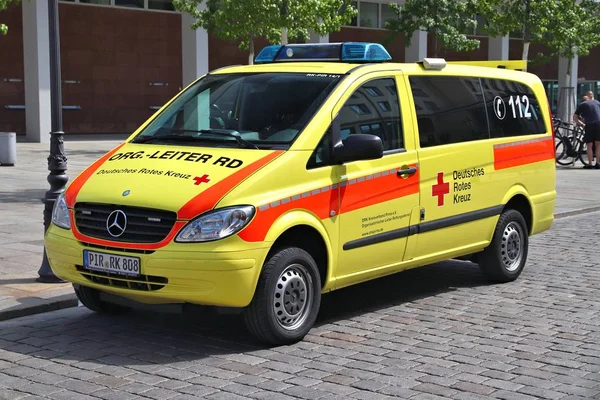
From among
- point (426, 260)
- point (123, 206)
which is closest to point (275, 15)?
point (426, 260)

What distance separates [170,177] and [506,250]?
368 cm

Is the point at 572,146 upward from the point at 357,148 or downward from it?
downward

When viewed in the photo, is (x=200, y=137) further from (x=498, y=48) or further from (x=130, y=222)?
(x=498, y=48)

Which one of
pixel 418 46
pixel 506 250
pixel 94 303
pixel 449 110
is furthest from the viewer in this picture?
pixel 418 46

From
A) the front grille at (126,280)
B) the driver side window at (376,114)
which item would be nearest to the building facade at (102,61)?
the driver side window at (376,114)

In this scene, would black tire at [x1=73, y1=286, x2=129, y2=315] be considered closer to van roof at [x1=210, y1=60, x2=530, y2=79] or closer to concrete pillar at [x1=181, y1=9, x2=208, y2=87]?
van roof at [x1=210, y1=60, x2=530, y2=79]

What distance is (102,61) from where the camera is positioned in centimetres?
3077

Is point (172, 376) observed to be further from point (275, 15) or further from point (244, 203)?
point (275, 15)

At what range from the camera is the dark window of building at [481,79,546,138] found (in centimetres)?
862

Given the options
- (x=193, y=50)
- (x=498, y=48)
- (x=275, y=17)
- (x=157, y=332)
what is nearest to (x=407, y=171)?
(x=157, y=332)

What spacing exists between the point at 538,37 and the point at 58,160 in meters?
23.2

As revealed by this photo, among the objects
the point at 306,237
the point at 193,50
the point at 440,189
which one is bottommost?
the point at 306,237

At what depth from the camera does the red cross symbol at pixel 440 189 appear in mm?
7752

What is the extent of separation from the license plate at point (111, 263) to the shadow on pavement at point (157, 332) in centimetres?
49
